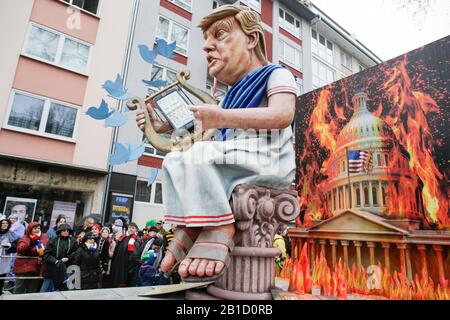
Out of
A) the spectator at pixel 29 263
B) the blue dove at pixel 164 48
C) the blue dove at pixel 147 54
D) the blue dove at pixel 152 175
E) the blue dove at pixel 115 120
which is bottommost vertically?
the spectator at pixel 29 263

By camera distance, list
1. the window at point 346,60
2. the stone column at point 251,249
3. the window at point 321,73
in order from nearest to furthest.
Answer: the stone column at point 251,249, the window at point 321,73, the window at point 346,60

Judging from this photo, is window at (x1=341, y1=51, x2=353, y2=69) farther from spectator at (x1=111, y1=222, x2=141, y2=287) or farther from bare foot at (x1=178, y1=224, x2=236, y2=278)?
bare foot at (x1=178, y1=224, x2=236, y2=278)

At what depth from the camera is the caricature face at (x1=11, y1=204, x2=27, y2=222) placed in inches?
289

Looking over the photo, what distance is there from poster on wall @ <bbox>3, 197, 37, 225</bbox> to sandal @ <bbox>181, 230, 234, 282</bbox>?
7.88 m

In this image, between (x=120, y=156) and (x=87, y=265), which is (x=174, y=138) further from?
(x=87, y=265)

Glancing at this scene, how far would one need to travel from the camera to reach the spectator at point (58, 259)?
381 cm

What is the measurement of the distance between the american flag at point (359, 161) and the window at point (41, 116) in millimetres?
7406

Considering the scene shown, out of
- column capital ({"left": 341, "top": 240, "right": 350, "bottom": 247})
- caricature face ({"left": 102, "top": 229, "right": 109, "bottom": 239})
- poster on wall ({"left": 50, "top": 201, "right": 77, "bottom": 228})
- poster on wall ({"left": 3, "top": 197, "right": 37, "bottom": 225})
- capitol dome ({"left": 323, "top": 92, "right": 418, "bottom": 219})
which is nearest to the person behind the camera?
column capital ({"left": 341, "top": 240, "right": 350, "bottom": 247})

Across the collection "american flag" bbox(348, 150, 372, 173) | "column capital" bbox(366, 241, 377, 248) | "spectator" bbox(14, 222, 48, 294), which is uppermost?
Answer: "american flag" bbox(348, 150, 372, 173)

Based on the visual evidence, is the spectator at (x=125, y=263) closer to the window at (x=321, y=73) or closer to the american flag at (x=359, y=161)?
the american flag at (x=359, y=161)

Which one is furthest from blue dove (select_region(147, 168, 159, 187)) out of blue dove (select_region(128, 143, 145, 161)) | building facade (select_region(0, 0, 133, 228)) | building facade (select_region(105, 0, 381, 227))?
building facade (select_region(0, 0, 133, 228))

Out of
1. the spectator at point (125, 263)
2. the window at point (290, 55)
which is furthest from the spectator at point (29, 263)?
the window at point (290, 55)

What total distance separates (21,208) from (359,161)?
7946mm

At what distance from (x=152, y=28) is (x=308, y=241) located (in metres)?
9.33
